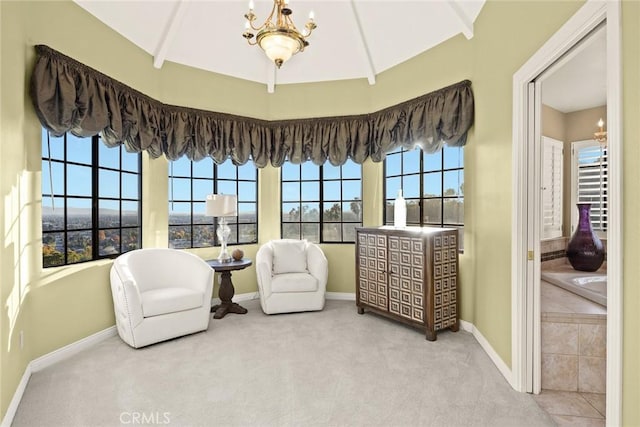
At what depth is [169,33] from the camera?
11.7ft

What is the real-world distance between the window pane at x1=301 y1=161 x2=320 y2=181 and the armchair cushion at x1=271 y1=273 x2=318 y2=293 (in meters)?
1.50

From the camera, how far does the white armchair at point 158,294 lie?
2.91 m

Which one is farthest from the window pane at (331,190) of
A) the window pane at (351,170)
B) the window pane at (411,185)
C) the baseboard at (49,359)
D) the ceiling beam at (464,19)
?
the baseboard at (49,359)

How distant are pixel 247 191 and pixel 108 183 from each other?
5.64ft

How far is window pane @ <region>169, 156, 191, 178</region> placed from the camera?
416 cm

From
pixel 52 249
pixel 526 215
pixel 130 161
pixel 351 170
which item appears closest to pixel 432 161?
pixel 351 170

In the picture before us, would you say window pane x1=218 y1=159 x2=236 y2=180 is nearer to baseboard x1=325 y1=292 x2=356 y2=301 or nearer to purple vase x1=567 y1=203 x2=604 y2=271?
baseboard x1=325 y1=292 x2=356 y2=301

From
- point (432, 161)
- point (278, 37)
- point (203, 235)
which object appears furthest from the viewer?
point (203, 235)

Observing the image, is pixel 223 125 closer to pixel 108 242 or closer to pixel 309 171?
pixel 309 171

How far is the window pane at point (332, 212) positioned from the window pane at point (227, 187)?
129 cm

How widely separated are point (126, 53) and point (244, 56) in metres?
1.40

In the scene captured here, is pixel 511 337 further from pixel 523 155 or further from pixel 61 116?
pixel 61 116

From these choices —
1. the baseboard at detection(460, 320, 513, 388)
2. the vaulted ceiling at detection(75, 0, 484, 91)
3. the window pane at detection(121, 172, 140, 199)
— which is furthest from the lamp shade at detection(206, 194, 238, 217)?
the baseboard at detection(460, 320, 513, 388)

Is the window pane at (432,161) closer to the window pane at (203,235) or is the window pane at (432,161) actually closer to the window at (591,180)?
the window at (591,180)
